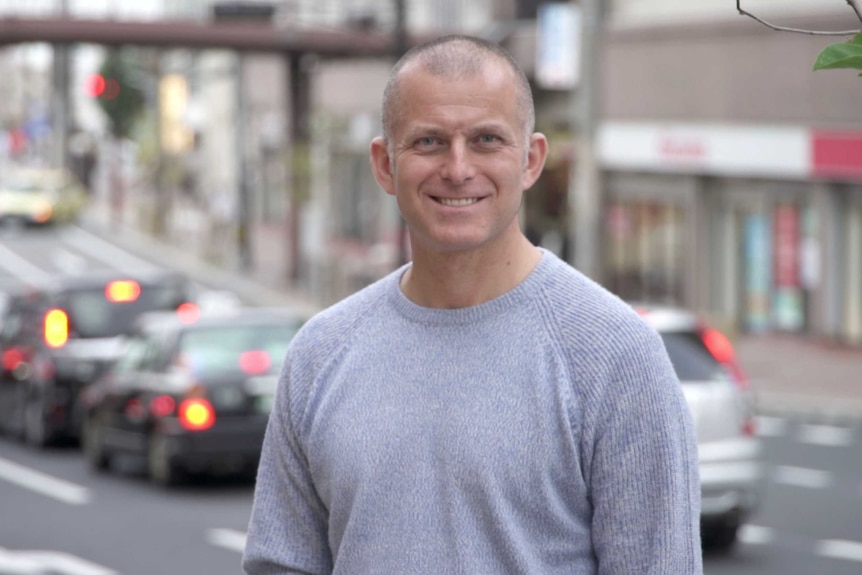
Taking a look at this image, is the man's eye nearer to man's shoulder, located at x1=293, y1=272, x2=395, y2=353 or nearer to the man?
the man

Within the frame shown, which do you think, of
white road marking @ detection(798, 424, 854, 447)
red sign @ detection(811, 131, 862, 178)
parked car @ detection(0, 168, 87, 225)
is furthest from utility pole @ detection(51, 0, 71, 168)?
white road marking @ detection(798, 424, 854, 447)

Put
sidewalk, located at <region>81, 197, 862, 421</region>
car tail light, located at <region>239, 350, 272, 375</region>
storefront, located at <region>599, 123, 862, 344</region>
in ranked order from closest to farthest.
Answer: car tail light, located at <region>239, 350, 272, 375</region> < sidewalk, located at <region>81, 197, 862, 421</region> < storefront, located at <region>599, 123, 862, 344</region>

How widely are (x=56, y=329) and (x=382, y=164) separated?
1792 centimetres

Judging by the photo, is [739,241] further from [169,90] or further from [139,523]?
[169,90]

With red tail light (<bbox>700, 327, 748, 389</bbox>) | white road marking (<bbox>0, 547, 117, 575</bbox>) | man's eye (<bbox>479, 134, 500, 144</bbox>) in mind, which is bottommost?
white road marking (<bbox>0, 547, 117, 575</bbox>)

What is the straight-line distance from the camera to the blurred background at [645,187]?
65.3ft

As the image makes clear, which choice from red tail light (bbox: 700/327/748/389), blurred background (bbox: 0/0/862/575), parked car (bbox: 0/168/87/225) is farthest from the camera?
parked car (bbox: 0/168/87/225)

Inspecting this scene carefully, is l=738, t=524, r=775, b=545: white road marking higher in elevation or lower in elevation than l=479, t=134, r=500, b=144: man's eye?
lower

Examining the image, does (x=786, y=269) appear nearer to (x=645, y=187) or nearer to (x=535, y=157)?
(x=645, y=187)

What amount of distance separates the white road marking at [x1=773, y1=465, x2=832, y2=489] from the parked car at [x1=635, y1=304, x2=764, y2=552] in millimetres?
3978

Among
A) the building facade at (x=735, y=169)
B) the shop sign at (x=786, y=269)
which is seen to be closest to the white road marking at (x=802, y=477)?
the building facade at (x=735, y=169)

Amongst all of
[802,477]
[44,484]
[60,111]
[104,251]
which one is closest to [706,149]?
[802,477]

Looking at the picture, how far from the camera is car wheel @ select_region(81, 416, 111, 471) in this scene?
18.8 m

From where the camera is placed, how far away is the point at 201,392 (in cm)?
1658
